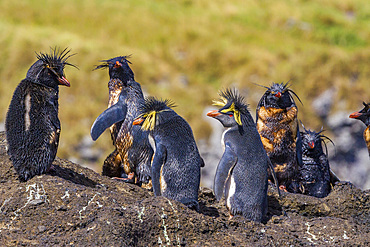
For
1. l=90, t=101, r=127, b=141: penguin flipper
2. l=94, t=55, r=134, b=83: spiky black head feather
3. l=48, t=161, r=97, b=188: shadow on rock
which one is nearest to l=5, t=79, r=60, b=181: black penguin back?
l=48, t=161, r=97, b=188: shadow on rock

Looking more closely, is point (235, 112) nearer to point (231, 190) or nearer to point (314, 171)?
point (231, 190)

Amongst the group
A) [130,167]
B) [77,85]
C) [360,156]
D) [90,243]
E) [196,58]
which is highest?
[196,58]

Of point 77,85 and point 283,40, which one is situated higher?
point 283,40

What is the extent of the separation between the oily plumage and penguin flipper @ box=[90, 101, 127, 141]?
248 centimetres

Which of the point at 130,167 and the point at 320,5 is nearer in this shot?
the point at 130,167

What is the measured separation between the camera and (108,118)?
6.20m

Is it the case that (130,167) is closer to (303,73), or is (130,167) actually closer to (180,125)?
(180,125)

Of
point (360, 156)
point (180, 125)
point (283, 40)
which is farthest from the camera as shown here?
point (283, 40)

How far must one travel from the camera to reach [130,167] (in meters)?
6.34

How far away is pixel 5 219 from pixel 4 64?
51.0ft

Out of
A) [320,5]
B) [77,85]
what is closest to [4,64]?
[77,85]

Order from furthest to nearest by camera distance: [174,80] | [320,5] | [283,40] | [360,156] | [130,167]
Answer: [320,5] → [283,40] → [174,80] → [360,156] → [130,167]

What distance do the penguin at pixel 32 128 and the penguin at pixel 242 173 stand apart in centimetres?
167

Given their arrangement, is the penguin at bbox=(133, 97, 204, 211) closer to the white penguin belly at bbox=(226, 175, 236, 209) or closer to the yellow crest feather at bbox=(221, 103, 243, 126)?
the white penguin belly at bbox=(226, 175, 236, 209)
